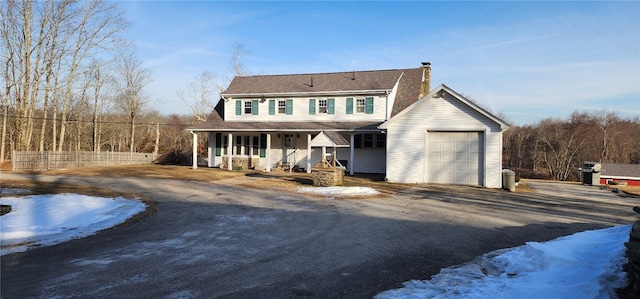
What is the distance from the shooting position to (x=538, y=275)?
483 cm

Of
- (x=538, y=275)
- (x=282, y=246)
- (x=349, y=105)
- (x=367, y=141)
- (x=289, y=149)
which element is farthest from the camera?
(x=289, y=149)

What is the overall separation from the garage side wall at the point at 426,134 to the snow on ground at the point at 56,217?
12.2 metres

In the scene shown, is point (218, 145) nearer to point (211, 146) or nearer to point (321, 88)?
point (211, 146)

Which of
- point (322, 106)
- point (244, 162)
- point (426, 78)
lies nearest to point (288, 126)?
point (322, 106)

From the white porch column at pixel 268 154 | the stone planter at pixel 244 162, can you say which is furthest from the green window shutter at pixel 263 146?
the white porch column at pixel 268 154

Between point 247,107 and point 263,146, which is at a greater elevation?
point 247,107

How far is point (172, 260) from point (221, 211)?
4.65m

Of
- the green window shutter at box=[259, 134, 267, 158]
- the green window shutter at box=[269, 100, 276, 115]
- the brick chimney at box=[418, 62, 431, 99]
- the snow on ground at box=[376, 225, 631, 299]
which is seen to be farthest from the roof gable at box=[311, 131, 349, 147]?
the snow on ground at box=[376, 225, 631, 299]

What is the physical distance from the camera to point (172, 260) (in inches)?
231

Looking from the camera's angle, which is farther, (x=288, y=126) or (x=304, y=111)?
(x=304, y=111)

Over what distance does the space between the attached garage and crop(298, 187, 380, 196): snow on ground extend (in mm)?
4207

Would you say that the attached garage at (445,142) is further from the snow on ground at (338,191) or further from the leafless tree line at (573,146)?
the leafless tree line at (573,146)

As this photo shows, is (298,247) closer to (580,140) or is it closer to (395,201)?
(395,201)

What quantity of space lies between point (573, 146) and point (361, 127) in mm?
42647
